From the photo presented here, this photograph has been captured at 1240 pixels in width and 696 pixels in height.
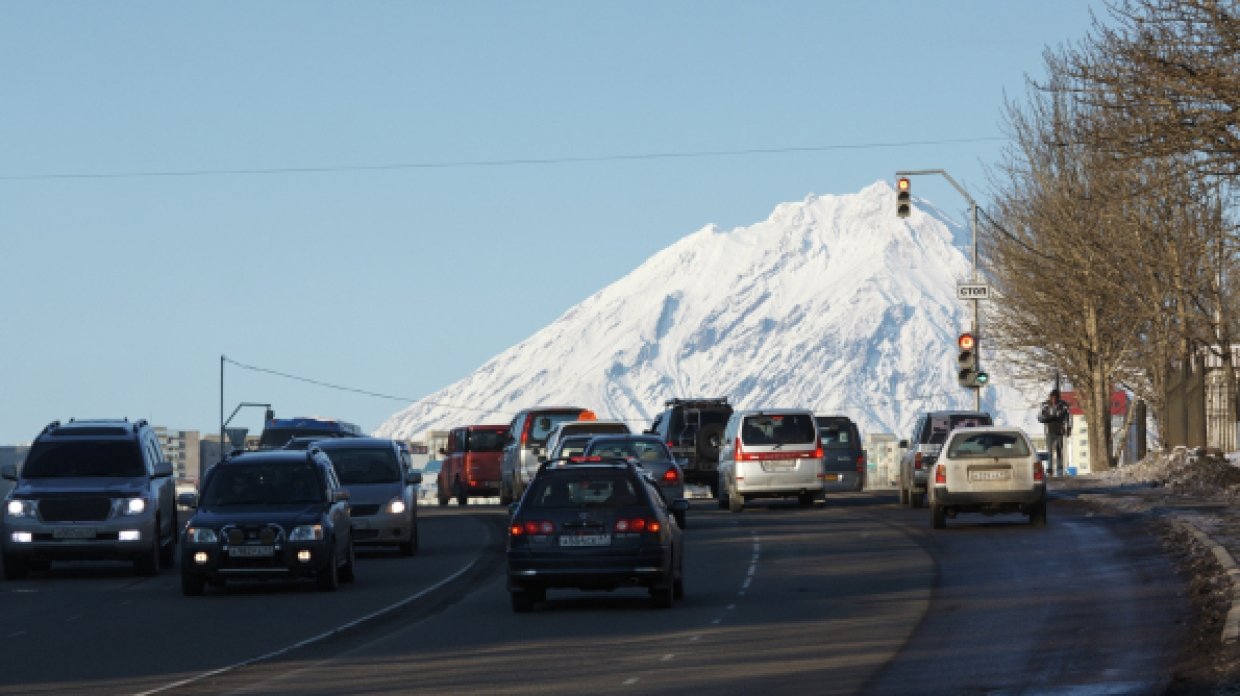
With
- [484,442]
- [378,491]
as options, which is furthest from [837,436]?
[378,491]

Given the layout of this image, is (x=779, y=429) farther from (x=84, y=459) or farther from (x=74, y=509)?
(x=74, y=509)

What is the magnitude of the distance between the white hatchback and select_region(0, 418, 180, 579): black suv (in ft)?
36.9

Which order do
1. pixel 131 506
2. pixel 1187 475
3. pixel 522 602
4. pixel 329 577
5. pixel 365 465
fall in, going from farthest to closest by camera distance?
1. pixel 1187 475
2. pixel 365 465
3. pixel 131 506
4. pixel 329 577
5. pixel 522 602

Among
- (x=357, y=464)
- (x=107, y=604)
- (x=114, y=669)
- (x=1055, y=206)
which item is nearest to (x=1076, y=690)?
(x=114, y=669)

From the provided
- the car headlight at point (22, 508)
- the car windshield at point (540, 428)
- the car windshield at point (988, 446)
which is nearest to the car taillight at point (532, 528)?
the car headlight at point (22, 508)

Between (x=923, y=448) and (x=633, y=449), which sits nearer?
(x=633, y=449)

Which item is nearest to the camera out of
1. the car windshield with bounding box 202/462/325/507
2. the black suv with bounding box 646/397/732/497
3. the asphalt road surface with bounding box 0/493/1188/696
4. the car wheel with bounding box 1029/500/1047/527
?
the asphalt road surface with bounding box 0/493/1188/696

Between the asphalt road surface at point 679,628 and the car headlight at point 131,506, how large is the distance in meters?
0.85

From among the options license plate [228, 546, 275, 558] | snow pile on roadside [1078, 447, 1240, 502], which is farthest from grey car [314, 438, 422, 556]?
snow pile on roadside [1078, 447, 1240, 502]

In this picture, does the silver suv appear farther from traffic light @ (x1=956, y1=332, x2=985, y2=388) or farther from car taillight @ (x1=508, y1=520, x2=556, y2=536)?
car taillight @ (x1=508, y1=520, x2=556, y2=536)

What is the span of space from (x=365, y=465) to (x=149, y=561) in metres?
4.34

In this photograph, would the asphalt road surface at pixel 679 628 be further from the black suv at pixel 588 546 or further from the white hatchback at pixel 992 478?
Result: the white hatchback at pixel 992 478

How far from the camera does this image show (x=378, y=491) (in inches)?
1249

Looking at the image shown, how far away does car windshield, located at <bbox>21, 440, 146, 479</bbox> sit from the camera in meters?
29.2
